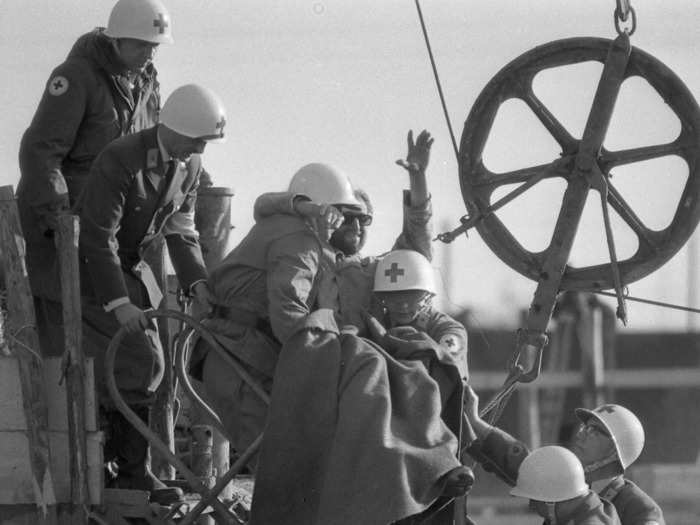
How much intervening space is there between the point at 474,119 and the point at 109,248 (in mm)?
2301

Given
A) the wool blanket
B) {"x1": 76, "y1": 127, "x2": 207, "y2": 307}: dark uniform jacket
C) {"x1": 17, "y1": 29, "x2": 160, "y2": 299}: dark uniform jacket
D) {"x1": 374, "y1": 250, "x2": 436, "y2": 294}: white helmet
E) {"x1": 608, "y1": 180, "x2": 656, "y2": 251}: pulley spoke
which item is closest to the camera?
the wool blanket

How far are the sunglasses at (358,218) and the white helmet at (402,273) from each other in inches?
11.0

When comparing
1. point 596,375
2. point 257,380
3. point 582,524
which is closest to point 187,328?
point 257,380

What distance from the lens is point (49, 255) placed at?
415 inches

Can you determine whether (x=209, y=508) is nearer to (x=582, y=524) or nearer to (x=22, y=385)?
(x=22, y=385)

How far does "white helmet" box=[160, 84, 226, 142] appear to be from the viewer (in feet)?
33.1

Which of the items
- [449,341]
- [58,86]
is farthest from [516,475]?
[58,86]

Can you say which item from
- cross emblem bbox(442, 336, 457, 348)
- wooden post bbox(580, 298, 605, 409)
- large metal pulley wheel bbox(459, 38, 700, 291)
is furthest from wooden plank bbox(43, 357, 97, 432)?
wooden post bbox(580, 298, 605, 409)

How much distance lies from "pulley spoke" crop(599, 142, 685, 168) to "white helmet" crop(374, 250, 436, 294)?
136 centimetres

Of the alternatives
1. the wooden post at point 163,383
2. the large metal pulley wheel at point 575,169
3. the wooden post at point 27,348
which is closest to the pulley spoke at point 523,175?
the large metal pulley wheel at point 575,169

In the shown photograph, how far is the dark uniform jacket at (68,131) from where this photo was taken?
34.0 feet

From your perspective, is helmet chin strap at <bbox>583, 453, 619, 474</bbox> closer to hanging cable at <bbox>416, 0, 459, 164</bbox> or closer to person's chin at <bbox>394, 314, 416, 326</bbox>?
person's chin at <bbox>394, 314, 416, 326</bbox>

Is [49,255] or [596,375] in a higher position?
[49,255]

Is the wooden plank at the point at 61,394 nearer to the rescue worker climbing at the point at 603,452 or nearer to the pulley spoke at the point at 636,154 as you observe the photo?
the rescue worker climbing at the point at 603,452
